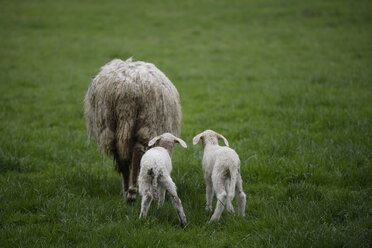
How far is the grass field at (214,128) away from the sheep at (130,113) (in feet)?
1.78

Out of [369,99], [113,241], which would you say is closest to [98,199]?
[113,241]

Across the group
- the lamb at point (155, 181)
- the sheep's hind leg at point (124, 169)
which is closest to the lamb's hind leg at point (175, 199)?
the lamb at point (155, 181)

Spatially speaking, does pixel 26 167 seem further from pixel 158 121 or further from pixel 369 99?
pixel 369 99

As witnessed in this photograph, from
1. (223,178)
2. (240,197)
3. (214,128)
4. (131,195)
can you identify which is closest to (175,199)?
(223,178)

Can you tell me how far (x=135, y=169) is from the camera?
4.58 metres

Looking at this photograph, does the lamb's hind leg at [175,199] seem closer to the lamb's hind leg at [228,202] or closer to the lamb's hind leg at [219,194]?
the lamb's hind leg at [219,194]

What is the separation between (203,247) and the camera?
3.58 meters

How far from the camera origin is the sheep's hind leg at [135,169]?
4559mm

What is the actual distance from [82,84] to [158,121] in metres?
6.64

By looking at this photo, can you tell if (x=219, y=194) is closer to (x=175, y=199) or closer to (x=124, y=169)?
(x=175, y=199)

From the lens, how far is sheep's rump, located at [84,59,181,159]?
453 cm

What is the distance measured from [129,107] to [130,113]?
0.07m

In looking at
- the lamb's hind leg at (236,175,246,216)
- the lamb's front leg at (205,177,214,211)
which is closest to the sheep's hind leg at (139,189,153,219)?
the lamb's front leg at (205,177,214,211)

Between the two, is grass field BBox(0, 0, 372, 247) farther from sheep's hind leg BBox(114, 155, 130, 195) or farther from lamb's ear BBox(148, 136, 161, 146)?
lamb's ear BBox(148, 136, 161, 146)
